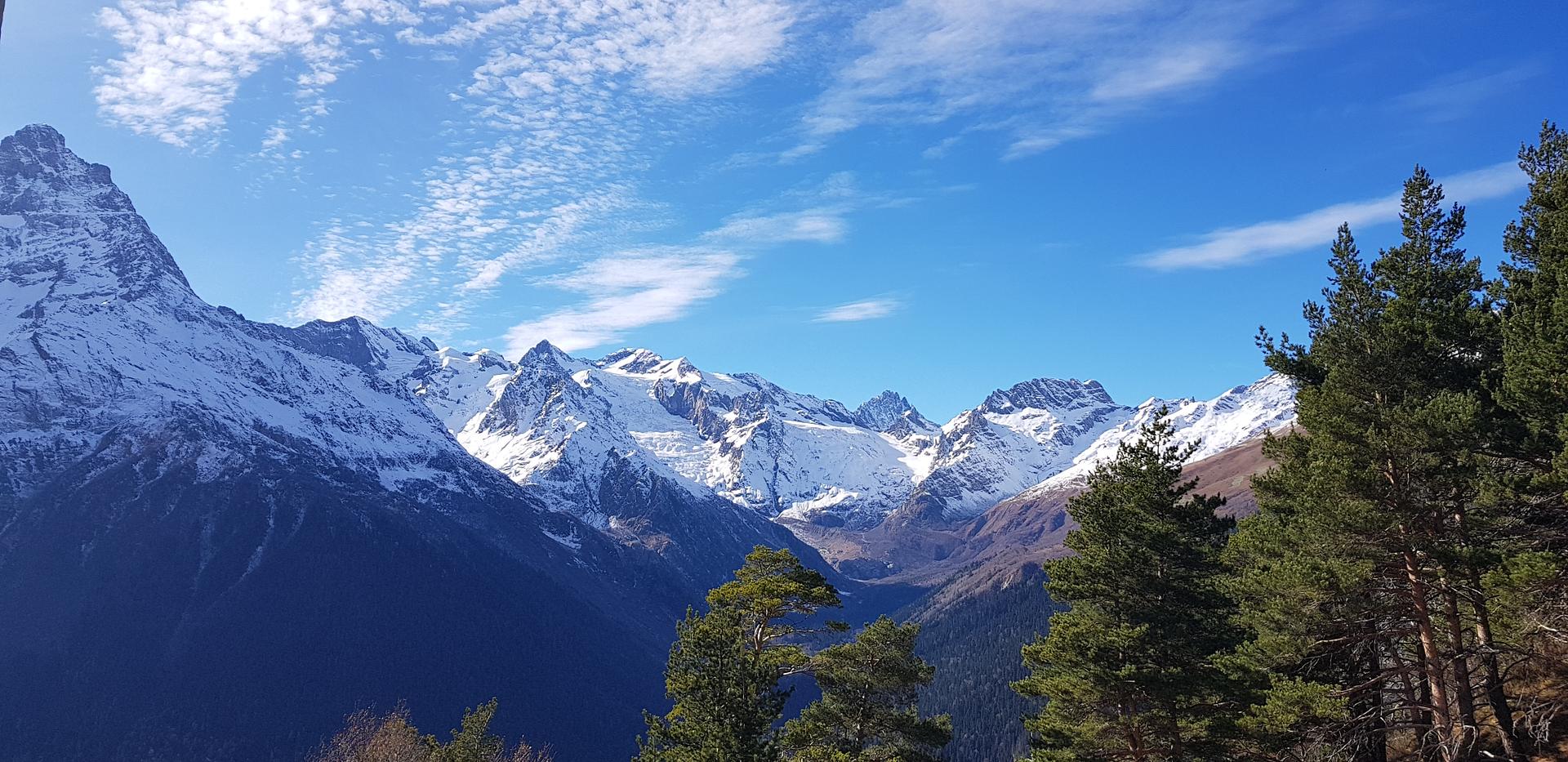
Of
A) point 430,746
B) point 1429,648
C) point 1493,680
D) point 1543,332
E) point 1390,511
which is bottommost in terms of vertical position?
point 430,746

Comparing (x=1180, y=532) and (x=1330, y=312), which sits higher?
(x=1330, y=312)

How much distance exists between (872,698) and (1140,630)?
39.9 feet

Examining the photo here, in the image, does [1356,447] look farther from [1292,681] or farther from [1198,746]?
[1198,746]

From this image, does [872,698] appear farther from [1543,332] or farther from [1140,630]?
[1543,332]

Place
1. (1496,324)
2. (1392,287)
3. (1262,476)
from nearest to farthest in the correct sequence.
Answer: (1496,324), (1392,287), (1262,476)

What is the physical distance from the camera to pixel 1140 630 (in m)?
26.7

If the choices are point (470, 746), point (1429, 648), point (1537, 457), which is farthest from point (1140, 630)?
point (470, 746)

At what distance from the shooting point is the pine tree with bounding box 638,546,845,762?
27908mm

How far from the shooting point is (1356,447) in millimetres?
24797

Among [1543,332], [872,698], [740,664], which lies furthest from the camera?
[872,698]

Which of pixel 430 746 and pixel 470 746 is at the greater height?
pixel 470 746

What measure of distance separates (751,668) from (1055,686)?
10163mm

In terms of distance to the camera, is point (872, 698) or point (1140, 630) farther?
point (872, 698)

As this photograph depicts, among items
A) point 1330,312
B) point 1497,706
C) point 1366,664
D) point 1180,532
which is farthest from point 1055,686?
point 1330,312
